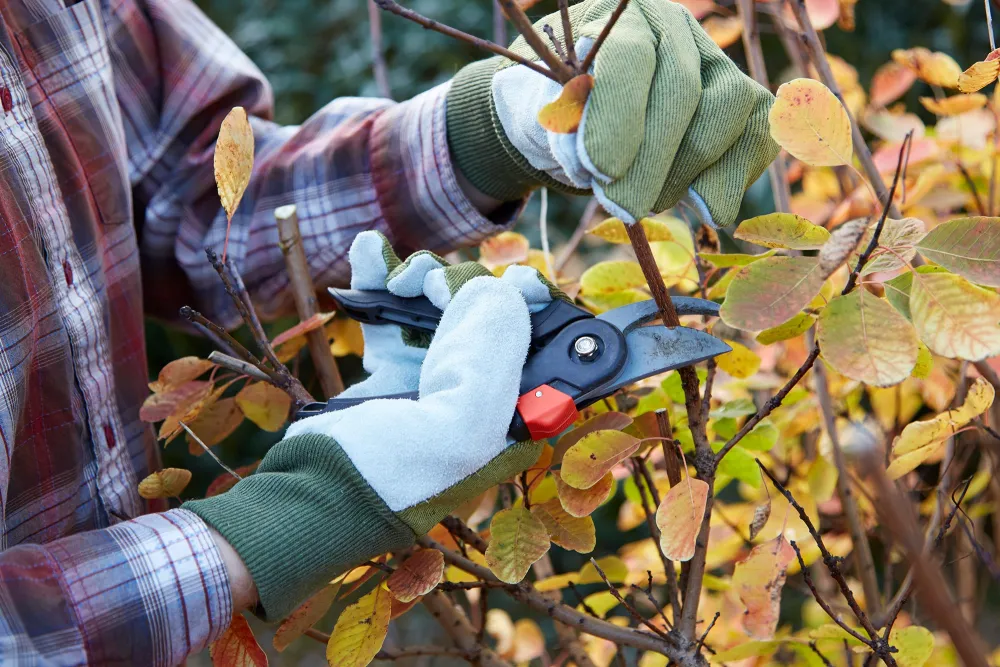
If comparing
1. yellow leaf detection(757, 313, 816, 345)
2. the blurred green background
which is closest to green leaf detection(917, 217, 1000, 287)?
yellow leaf detection(757, 313, 816, 345)

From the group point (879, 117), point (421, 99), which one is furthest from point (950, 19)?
point (421, 99)

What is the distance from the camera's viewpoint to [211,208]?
117cm

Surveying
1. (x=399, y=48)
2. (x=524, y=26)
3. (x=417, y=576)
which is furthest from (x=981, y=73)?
(x=399, y=48)

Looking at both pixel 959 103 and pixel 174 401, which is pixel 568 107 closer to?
pixel 174 401

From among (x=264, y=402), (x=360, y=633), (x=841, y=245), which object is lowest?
(x=360, y=633)

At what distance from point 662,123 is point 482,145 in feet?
1.17

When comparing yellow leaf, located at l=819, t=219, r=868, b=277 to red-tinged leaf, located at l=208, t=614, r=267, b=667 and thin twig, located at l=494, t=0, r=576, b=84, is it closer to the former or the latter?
thin twig, located at l=494, t=0, r=576, b=84

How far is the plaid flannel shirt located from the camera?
2.28 ft

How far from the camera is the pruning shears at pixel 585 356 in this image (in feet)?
2.43

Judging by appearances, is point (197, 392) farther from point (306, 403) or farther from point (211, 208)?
point (211, 208)

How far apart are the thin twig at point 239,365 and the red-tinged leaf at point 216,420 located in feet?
0.37

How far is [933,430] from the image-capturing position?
30.3 inches

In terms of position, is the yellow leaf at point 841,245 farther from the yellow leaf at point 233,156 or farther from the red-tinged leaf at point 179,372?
the red-tinged leaf at point 179,372

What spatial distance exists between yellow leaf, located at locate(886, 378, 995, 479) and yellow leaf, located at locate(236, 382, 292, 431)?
59 centimetres
